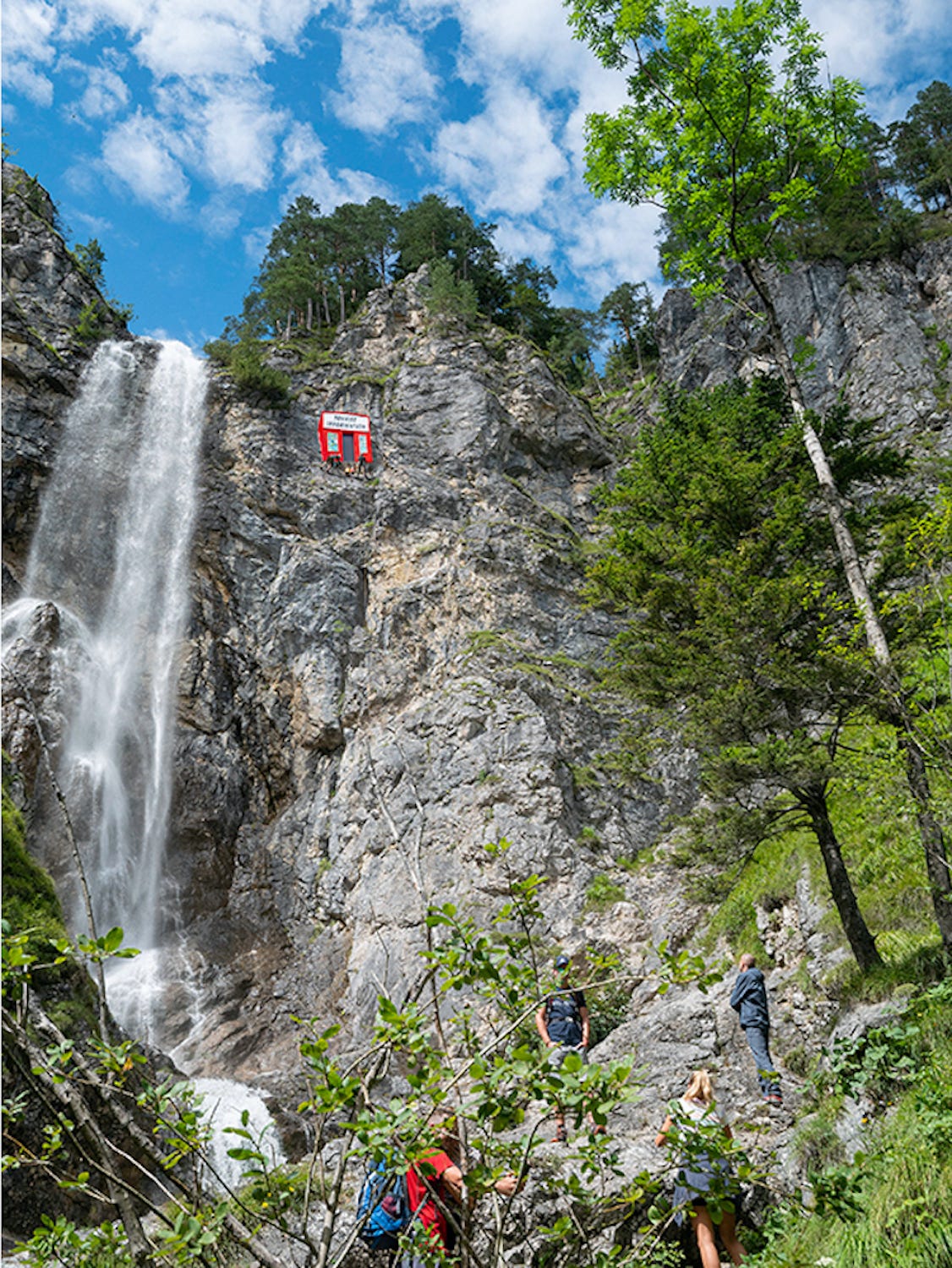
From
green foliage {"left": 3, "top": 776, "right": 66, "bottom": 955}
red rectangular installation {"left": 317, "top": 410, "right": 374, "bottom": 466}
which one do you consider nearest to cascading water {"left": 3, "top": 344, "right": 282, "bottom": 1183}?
red rectangular installation {"left": 317, "top": 410, "right": 374, "bottom": 466}

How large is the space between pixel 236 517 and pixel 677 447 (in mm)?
17080

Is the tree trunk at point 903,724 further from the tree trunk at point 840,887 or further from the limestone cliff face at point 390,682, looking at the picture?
the limestone cliff face at point 390,682

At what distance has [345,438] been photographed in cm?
2686

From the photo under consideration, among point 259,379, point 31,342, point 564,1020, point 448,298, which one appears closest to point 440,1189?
point 564,1020

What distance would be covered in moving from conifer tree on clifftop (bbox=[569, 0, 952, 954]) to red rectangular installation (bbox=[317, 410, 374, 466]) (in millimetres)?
17489

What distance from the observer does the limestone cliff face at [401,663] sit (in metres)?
15.5

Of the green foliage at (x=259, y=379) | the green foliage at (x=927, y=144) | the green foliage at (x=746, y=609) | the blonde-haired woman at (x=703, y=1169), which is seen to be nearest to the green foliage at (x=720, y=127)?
the green foliage at (x=746, y=609)

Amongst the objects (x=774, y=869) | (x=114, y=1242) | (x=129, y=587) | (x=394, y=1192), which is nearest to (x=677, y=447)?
(x=774, y=869)

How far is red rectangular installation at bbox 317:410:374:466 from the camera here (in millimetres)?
26453

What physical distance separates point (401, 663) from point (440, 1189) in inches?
702

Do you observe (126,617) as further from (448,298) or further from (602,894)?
(448,298)

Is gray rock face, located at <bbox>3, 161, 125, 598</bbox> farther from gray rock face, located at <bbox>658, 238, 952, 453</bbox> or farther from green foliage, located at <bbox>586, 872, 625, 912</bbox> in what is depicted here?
gray rock face, located at <bbox>658, 238, 952, 453</bbox>

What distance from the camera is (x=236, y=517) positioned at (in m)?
25.1

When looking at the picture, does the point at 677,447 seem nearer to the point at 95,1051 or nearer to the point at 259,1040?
the point at 95,1051
